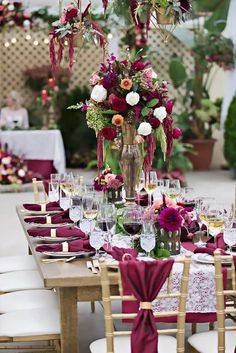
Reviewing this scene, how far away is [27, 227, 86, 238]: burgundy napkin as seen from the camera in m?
4.16

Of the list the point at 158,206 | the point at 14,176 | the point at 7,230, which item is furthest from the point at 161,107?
the point at 14,176

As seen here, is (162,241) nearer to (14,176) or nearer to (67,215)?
(67,215)

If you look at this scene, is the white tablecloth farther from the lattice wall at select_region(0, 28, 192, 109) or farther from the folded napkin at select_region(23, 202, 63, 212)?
the folded napkin at select_region(23, 202, 63, 212)

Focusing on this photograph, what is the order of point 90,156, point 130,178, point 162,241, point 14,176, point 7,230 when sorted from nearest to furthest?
point 162,241
point 130,178
point 7,230
point 14,176
point 90,156

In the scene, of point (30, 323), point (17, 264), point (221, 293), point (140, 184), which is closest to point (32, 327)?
point (30, 323)

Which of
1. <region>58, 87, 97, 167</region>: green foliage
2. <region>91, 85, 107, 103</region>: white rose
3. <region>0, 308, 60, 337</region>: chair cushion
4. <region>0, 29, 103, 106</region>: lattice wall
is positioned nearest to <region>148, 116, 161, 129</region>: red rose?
<region>91, 85, 107, 103</region>: white rose

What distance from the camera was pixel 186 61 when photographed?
1377 cm

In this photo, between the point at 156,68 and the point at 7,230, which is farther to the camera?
the point at 156,68

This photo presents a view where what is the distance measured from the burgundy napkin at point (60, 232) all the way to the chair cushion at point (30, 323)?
42 centimetres

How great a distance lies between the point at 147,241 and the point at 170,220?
16cm

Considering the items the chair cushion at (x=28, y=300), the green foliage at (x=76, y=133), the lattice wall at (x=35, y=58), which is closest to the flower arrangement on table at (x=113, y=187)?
the chair cushion at (x=28, y=300)

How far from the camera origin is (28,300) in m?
4.11

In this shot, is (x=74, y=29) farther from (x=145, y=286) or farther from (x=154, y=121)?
(x=145, y=286)

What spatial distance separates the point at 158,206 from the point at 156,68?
998cm
